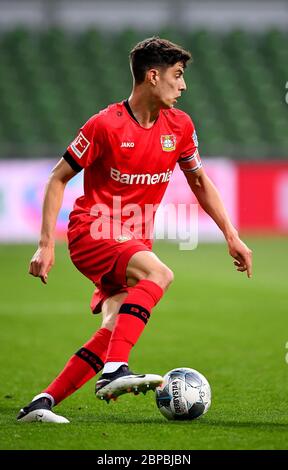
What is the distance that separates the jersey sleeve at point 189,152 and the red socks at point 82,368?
1.09 m

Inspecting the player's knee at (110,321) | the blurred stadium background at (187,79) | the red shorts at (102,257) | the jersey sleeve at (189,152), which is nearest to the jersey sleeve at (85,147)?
the red shorts at (102,257)

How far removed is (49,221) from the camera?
522 cm

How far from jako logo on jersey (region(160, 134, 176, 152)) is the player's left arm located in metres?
0.29

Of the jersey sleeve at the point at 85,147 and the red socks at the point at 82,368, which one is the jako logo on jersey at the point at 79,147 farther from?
the red socks at the point at 82,368

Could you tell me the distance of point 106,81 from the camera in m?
24.1

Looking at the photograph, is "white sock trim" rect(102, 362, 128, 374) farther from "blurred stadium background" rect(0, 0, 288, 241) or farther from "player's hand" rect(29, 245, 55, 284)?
"blurred stadium background" rect(0, 0, 288, 241)

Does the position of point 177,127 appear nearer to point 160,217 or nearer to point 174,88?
point 174,88

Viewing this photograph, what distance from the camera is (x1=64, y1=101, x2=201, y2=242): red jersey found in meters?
5.36

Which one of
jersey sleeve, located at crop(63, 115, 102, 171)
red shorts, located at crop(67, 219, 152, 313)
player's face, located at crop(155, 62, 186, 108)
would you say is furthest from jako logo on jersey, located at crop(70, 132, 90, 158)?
player's face, located at crop(155, 62, 186, 108)

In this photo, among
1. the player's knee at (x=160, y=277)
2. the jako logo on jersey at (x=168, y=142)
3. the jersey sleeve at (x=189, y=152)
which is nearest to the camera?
the player's knee at (x=160, y=277)

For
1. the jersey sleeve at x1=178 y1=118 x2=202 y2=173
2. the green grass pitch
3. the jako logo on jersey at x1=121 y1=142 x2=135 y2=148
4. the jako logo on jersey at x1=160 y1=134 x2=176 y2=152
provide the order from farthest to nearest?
1. the jersey sleeve at x1=178 y1=118 x2=202 y2=173
2. the jako logo on jersey at x1=160 y1=134 x2=176 y2=152
3. the jako logo on jersey at x1=121 y1=142 x2=135 y2=148
4. the green grass pitch

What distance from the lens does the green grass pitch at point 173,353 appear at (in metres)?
4.81
